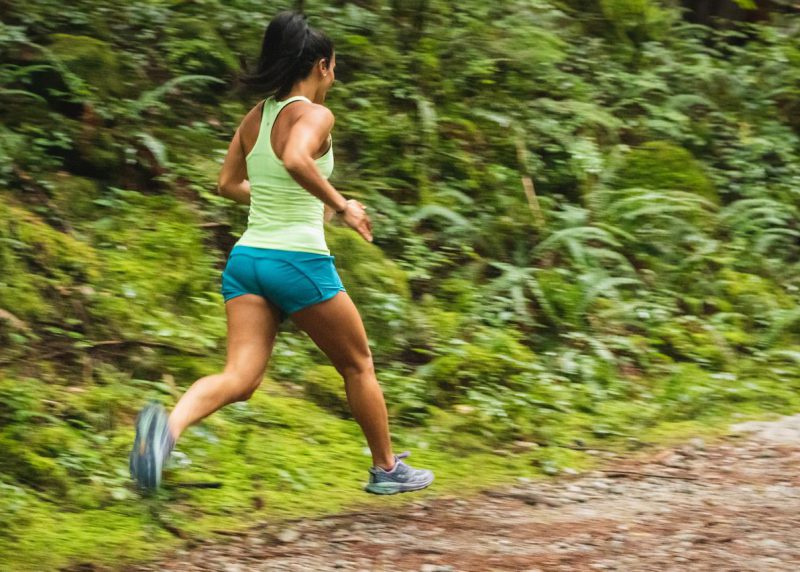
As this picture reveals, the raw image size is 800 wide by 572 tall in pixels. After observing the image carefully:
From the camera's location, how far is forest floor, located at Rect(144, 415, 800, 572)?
14.6 feet

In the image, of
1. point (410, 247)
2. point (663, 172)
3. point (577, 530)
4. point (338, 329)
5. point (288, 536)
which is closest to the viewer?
point (338, 329)

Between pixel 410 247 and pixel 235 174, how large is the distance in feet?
11.0

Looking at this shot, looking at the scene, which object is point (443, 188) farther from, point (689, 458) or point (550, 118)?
point (689, 458)

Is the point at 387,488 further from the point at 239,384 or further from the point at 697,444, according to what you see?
the point at 697,444

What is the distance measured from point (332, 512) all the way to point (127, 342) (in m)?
1.94

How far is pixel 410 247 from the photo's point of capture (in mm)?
8102

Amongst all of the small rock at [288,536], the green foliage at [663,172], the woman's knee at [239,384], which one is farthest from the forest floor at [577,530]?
the green foliage at [663,172]

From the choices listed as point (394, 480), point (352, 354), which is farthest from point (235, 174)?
point (394, 480)

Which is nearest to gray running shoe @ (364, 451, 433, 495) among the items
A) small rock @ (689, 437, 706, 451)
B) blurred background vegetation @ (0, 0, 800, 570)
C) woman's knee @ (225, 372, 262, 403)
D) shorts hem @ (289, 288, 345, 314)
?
blurred background vegetation @ (0, 0, 800, 570)

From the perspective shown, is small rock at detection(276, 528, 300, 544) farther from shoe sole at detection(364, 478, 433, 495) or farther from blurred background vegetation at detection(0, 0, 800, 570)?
shoe sole at detection(364, 478, 433, 495)

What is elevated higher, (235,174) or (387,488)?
(235,174)

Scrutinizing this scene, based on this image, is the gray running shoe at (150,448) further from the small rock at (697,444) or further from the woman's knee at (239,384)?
the small rock at (697,444)

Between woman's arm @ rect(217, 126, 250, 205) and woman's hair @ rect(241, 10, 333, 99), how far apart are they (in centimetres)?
33

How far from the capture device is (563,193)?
370 inches
